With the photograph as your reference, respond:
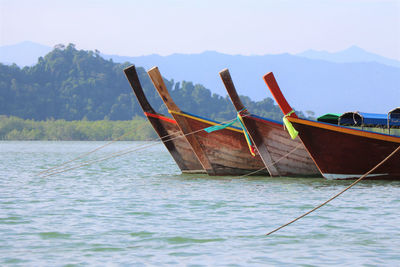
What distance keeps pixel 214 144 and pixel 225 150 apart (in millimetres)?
328

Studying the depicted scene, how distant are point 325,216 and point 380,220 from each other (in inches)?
34.2

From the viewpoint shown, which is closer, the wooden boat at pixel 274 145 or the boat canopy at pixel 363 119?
the wooden boat at pixel 274 145

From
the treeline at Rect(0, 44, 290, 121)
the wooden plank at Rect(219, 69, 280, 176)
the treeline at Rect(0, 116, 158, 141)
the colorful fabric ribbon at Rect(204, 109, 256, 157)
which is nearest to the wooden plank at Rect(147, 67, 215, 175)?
the colorful fabric ribbon at Rect(204, 109, 256, 157)

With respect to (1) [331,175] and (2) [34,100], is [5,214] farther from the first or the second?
(2) [34,100]

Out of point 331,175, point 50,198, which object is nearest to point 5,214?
point 50,198

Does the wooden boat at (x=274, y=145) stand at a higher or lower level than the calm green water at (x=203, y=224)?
higher

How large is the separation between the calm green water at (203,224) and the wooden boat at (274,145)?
28 cm

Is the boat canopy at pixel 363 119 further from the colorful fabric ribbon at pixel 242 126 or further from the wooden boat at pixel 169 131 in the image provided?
the wooden boat at pixel 169 131

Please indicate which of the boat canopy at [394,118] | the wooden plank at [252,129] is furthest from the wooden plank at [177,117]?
the boat canopy at [394,118]

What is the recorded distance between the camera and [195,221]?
11047 millimetres

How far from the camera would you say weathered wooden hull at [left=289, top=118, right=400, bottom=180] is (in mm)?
14602

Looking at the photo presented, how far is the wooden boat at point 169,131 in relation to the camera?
17641 millimetres

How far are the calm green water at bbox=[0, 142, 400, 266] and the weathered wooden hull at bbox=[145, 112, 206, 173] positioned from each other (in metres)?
1.64

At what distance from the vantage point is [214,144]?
1723 cm
